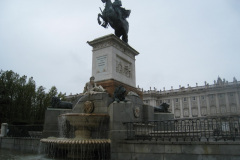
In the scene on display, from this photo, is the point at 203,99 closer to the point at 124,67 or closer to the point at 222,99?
the point at 222,99

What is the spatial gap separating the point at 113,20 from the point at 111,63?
12.1 ft

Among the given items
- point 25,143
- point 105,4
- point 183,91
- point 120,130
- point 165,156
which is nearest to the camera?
point 165,156

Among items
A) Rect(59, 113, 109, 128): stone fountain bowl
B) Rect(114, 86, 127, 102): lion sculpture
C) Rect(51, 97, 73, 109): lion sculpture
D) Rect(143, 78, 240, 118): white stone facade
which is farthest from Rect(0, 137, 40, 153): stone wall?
Rect(143, 78, 240, 118): white stone facade

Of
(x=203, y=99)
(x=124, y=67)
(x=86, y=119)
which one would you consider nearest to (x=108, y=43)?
(x=124, y=67)

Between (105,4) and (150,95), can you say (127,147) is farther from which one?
(150,95)

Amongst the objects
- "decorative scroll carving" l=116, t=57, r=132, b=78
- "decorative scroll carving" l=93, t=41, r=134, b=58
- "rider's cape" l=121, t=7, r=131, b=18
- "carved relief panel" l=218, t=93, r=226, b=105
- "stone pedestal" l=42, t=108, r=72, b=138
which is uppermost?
"carved relief panel" l=218, t=93, r=226, b=105

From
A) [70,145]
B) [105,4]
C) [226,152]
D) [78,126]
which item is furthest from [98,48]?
[226,152]

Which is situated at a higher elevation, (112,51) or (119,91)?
(112,51)

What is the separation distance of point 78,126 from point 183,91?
310 feet

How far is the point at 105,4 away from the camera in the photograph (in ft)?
46.9

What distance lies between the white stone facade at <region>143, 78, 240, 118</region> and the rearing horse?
281 ft

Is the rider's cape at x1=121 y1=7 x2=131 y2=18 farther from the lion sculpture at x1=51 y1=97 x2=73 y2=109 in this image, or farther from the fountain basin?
the fountain basin

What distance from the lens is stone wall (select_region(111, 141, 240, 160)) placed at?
21.1 feet

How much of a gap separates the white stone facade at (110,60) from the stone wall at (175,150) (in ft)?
15.0
